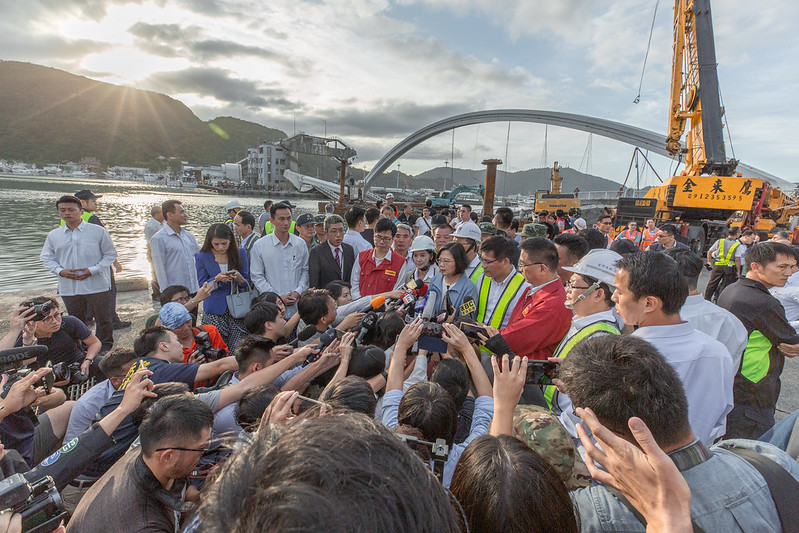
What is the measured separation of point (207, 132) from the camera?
159 metres

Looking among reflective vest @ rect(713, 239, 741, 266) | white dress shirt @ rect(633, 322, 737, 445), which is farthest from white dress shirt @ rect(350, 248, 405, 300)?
reflective vest @ rect(713, 239, 741, 266)

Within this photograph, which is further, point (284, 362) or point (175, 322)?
point (175, 322)

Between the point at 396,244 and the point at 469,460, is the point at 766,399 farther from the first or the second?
the point at 396,244

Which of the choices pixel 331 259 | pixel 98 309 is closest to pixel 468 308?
pixel 331 259

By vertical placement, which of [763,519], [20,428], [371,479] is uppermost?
[371,479]

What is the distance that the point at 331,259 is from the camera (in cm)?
455

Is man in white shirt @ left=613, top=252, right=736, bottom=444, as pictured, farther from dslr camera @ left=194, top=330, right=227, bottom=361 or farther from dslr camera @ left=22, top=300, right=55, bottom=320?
dslr camera @ left=22, top=300, right=55, bottom=320

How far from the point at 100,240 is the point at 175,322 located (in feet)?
9.21

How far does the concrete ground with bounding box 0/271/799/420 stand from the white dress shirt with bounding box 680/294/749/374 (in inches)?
87.2

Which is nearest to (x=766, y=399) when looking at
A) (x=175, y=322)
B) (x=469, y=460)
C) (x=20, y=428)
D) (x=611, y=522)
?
(x=611, y=522)

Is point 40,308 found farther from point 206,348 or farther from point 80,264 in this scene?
point 80,264

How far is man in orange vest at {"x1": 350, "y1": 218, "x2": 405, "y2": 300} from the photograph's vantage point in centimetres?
423

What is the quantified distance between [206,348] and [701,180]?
1513cm

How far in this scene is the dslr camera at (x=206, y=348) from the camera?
9.71 feet
